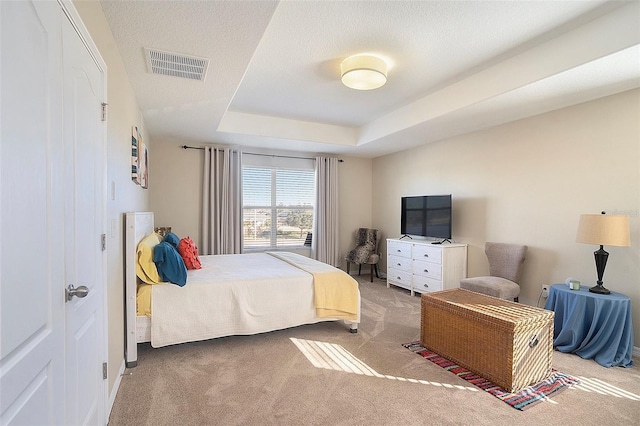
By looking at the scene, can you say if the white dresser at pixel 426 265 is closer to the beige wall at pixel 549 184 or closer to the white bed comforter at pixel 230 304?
the beige wall at pixel 549 184

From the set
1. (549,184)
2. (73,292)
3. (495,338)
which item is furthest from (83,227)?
(549,184)

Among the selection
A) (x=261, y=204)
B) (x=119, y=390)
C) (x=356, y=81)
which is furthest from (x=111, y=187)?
(x=261, y=204)

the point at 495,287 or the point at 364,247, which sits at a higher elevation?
the point at 364,247

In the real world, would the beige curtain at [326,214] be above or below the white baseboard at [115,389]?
above

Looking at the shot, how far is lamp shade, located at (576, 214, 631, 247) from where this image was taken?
8.88 feet

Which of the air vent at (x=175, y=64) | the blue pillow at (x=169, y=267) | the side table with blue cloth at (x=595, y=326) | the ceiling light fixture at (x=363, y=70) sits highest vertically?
the ceiling light fixture at (x=363, y=70)

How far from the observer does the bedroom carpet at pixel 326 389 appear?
1958 millimetres

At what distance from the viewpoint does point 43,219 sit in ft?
3.37

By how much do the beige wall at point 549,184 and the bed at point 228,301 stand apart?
2192mm

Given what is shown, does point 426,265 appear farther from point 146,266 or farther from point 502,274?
point 146,266

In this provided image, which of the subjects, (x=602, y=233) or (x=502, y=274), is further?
(x=502, y=274)

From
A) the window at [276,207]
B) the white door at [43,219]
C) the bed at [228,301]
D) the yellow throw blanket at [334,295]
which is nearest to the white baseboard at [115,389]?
the bed at [228,301]

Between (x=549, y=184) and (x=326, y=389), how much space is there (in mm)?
3221

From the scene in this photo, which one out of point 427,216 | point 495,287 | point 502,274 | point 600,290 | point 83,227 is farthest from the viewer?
point 427,216
